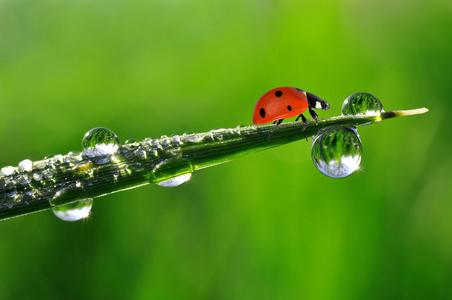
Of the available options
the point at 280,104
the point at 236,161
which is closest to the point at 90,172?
the point at 280,104

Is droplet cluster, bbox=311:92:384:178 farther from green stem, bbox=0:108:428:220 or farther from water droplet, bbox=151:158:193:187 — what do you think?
water droplet, bbox=151:158:193:187

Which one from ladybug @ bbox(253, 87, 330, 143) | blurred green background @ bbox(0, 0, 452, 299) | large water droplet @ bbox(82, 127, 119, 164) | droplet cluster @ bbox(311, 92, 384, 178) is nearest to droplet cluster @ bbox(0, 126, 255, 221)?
large water droplet @ bbox(82, 127, 119, 164)

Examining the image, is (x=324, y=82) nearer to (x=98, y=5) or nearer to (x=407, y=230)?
(x=407, y=230)

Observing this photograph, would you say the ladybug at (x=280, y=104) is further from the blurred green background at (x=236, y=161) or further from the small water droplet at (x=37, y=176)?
the small water droplet at (x=37, y=176)

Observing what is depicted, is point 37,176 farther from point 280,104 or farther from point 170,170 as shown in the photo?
point 280,104

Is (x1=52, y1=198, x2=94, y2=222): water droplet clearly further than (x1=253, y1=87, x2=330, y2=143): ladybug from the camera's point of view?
No

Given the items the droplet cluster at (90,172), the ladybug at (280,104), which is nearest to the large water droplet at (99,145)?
the droplet cluster at (90,172)
